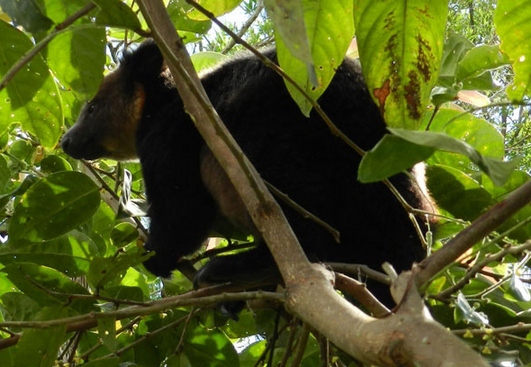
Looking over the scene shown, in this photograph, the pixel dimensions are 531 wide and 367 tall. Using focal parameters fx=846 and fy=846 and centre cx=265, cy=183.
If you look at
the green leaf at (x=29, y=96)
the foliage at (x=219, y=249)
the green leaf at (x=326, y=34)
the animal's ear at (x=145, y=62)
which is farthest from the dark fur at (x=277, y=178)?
the green leaf at (x=326, y=34)

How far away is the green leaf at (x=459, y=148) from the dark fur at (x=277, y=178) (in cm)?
129

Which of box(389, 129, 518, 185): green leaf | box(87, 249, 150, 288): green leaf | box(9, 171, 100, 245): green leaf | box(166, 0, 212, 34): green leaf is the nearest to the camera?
box(389, 129, 518, 185): green leaf

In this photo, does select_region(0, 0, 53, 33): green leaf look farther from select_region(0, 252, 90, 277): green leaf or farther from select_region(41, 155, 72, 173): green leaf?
select_region(41, 155, 72, 173): green leaf

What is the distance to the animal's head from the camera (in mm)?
3301

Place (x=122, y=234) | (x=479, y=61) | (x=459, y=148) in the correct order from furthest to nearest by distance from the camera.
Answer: (x=122, y=234)
(x=479, y=61)
(x=459, y=148)

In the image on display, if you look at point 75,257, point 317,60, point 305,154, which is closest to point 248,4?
point 305,154

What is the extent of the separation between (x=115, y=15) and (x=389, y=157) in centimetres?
73

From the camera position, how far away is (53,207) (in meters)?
1.99

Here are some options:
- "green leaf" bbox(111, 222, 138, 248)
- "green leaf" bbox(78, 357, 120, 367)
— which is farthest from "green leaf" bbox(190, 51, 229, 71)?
"green leaf" bbox(78, 357, 120, 367)

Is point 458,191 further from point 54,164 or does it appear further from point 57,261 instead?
point 54,164

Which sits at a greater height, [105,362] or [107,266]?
[107,266]

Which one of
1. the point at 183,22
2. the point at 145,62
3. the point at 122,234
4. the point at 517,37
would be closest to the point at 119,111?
the point at 145,62

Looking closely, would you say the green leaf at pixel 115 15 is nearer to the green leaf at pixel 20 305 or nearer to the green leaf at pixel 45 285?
the green leaf at pixel 45 285

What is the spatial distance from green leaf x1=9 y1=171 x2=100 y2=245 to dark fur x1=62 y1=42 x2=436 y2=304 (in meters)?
0.42
